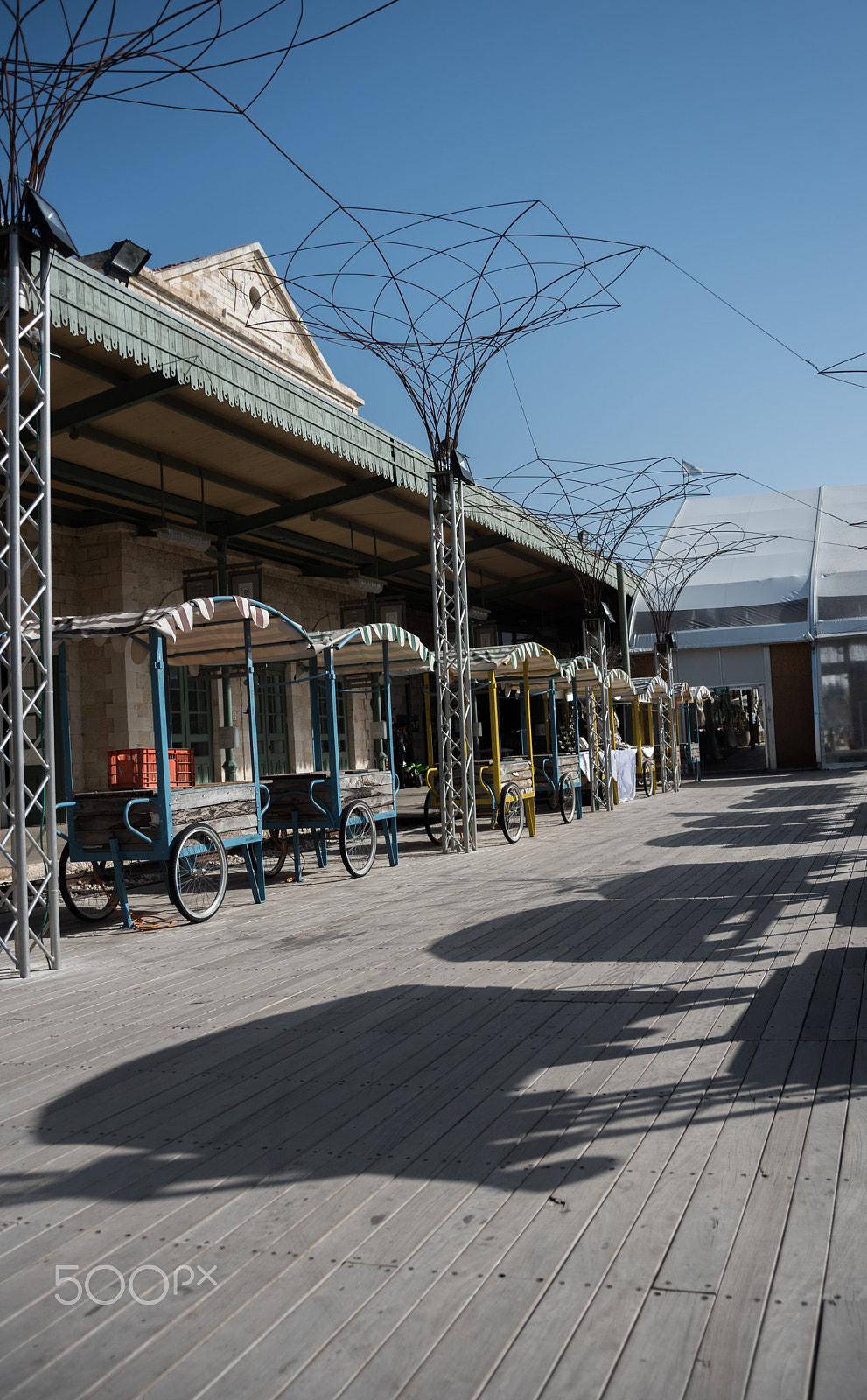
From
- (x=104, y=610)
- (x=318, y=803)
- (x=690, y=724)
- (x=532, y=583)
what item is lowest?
(x=318, y=803)

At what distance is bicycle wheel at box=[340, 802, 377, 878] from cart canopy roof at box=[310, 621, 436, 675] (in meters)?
1.44

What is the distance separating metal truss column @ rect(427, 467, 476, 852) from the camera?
1123cm

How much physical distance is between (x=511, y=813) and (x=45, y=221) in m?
8.14

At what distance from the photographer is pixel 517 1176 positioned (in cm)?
291

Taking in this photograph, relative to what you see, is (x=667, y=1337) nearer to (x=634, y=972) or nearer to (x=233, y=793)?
(x=634, y=972)

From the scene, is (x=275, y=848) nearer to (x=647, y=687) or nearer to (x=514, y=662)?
(x=514, y=662)

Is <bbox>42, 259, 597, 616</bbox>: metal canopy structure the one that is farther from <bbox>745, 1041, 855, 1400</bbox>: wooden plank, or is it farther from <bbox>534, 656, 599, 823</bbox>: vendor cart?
<bbox>745, 1041, 855, 1400</bbox>: wooden plank

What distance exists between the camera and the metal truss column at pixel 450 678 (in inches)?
442

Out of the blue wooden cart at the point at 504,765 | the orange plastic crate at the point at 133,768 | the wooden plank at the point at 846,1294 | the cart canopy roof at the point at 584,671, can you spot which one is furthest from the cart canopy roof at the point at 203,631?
the cart canopy roof at the point at 584,671

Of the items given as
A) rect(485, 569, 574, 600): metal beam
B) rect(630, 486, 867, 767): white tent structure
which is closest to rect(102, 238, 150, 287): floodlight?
rect(485, 569, 574, 600): metal beam

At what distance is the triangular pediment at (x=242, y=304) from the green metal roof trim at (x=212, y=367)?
5490 mm

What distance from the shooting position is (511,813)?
12352 mm

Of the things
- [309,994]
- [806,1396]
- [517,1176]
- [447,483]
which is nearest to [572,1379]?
[806,1396]

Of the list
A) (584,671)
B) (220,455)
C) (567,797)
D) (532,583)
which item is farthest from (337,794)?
(532,583)
